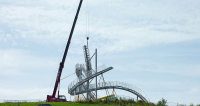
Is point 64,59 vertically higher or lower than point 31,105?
higher

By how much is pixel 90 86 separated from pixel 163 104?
113 ft

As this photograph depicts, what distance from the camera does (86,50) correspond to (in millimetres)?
97688

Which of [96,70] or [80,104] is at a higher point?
[96,70]

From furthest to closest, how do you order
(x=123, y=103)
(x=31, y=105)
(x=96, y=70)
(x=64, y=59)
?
1. (x=96, y=70)
2. (x=64, y=59)
3. (x=123, y=103)
4. (x=31, y=105)

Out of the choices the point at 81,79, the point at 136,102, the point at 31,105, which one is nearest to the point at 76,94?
the point at 81,79

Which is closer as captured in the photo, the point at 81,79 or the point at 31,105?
the point at 31,105

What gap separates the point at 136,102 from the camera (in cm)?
6003

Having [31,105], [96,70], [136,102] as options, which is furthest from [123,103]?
[96,70]

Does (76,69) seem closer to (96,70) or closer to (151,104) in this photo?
(96,70)

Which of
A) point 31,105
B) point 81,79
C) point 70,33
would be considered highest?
point 70,33

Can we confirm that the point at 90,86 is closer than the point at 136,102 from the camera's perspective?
No

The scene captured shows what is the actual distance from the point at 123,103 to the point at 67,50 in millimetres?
25930

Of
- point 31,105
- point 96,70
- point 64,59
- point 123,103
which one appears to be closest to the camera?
point 31,105

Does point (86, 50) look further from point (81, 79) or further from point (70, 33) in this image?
→ point (70, 33)
